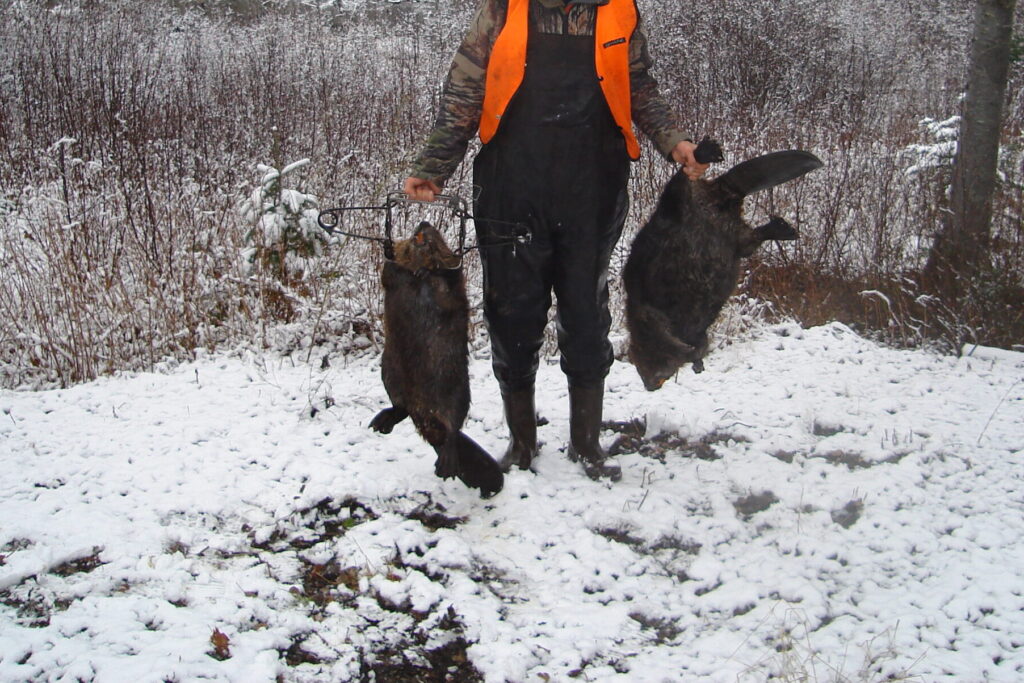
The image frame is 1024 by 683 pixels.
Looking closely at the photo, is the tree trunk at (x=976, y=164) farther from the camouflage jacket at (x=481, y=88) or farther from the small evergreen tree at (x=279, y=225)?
the small evergreen tree at (x=279, y=225)

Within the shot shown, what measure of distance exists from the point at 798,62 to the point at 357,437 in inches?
325

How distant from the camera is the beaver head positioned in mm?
2555

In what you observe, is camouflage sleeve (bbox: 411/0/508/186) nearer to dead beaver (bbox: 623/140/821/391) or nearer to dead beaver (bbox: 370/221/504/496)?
dead beaver (bbox: 370/221/504/496)

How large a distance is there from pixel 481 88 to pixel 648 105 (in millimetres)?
638

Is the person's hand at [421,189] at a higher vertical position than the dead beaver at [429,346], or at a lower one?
higher

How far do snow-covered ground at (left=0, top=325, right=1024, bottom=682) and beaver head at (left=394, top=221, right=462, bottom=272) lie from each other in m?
0.95

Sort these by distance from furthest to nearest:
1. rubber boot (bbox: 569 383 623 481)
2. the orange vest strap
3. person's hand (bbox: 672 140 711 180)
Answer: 1. rubber boot (bbox: 569 383 623 481)
2. person's hand (bbox: 672 140 711 180)
3. the orange vest strap

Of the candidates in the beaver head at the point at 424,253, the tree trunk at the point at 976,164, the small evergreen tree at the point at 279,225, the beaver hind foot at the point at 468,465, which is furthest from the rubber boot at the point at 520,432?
the tree trunk at the point at 976,164

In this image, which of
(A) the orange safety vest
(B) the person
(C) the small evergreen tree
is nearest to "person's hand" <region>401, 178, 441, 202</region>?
(B) the person

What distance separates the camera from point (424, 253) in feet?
8.39

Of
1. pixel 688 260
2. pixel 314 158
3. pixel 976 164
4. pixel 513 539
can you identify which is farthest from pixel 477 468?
pixel 314 158

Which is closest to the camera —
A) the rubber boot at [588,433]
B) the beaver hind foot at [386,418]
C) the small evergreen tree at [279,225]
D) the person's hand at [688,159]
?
the person's hand at [688,159]

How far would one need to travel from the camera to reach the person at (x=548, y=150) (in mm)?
2510

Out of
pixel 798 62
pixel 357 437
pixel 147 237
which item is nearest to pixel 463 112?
pixel 357 437
